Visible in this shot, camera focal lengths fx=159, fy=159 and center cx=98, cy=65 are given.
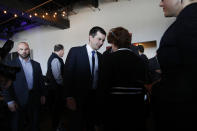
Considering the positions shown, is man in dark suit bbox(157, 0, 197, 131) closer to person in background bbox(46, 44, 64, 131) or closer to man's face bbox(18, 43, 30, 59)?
man's face bbox(18, 43, 30, 59)

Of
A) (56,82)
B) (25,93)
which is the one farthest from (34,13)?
(25,93)

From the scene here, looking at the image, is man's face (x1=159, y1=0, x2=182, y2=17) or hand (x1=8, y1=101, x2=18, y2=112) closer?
man's face (x1=159, y1=0, x2=182, y2=17)

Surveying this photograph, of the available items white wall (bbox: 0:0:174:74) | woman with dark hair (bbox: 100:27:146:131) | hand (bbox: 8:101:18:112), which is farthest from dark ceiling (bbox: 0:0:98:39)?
woman with dark hair (bbox: 100:27:146:131)

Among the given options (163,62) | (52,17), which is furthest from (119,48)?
(52,17)

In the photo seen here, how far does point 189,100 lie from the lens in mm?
715

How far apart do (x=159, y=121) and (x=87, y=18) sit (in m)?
5.94

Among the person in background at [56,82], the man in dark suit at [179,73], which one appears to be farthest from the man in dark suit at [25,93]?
the man in dark suit at [179,73]

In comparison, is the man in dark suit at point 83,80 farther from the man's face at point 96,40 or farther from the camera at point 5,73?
the camera at point 5,73

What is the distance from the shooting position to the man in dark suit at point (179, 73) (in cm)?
71

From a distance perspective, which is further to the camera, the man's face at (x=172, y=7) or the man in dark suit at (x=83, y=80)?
the man in dark suit at (x=83, y=80)

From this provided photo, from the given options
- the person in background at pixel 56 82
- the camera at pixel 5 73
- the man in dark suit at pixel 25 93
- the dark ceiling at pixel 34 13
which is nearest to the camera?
the camera at pixel 5 73

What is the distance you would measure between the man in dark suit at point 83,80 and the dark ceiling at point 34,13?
3.41 metres

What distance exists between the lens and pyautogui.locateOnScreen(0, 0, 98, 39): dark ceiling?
470 centimetres

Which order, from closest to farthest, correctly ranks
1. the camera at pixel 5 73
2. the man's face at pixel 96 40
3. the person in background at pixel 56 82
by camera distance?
the camera at pixel 5 73 → the man's face at pixel 96 40 → the person in background at pixel 56 82
